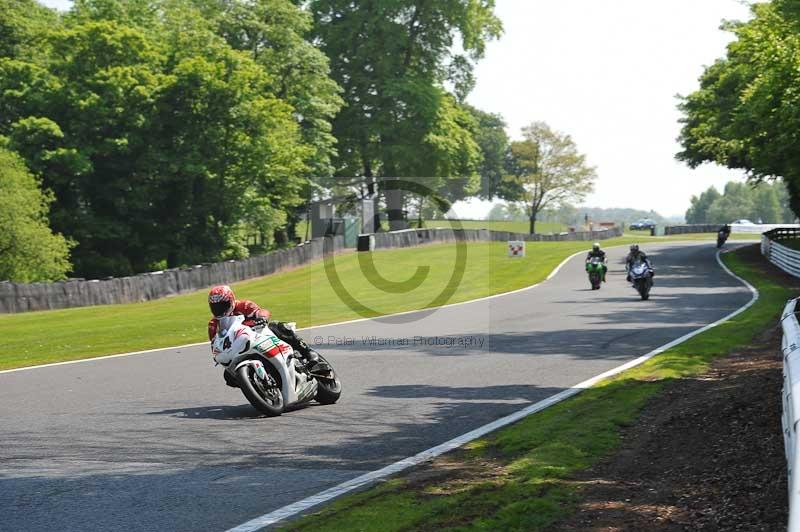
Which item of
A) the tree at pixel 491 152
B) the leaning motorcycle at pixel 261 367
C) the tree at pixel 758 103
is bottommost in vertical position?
the leaning motorcycle at pixel 261 367

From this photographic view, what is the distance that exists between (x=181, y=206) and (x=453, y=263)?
53.7ft

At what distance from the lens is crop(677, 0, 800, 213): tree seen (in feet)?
105

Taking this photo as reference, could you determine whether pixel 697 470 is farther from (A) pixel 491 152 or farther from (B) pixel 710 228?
(A) pixel 491 152

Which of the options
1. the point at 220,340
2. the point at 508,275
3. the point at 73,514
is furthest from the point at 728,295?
the point at 73,514

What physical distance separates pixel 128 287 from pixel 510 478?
30.2 metres

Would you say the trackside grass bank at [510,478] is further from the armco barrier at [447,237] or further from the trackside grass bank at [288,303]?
the armco barrier at [447,237]

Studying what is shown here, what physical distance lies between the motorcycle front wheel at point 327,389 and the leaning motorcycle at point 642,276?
19.0 meters

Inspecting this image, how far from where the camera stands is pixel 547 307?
26375 millimetres

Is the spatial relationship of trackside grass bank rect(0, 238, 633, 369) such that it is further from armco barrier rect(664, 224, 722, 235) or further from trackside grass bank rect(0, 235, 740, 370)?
armco barrier rect(664, 224, 722, 235)

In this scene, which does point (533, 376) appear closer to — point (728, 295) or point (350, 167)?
point (728, 295)

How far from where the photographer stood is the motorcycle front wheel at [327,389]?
11156 millimetres

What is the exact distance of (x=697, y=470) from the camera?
7043 millimetres

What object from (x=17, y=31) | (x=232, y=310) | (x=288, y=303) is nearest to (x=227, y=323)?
(x=232, y=310)

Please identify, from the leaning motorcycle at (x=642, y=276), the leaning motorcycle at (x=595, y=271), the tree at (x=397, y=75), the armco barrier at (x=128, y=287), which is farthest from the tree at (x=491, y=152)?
the leaning motorcycle at (x=642, y=276)
